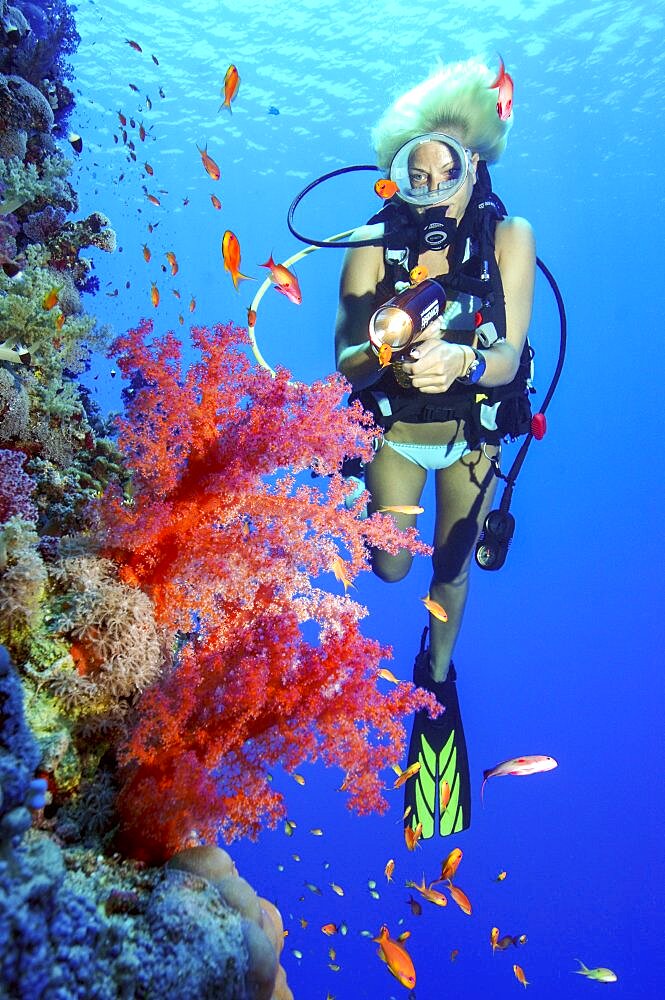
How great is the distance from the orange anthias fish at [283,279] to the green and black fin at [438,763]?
13.1ft

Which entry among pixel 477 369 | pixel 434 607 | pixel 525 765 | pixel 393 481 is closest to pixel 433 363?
pixel 477 369

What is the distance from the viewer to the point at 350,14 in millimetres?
17922

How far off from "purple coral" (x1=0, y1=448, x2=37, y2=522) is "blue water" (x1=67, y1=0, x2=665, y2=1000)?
14.3 ft

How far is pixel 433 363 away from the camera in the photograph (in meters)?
3.43

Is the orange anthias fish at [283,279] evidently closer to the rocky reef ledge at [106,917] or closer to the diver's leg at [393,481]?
the diver's leg at [393,481]

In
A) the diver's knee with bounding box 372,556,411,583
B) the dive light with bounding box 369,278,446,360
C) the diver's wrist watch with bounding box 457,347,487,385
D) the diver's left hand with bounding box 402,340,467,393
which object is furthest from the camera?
the diver's knee with bounding box 372,556,411,583

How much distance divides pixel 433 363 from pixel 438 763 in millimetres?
4851

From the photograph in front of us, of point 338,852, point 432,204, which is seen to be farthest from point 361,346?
point 338,852

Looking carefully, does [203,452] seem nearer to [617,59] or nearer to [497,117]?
[497,117]

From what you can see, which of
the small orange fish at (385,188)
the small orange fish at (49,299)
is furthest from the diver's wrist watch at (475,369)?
the small orange fish at (49,299)

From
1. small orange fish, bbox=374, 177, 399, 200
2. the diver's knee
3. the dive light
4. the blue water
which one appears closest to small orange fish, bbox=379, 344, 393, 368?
the dive light

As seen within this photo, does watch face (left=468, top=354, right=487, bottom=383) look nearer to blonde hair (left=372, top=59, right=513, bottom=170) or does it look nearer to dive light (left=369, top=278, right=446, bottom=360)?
dive light (left=369, top=278, right=446, bottom=360)

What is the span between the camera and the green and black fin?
6.31m

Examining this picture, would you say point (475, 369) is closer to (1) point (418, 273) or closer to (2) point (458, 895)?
(1) point (418, 273)
